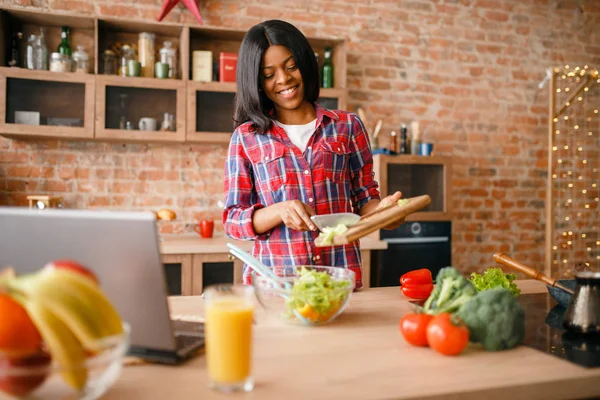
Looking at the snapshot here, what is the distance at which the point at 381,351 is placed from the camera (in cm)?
94

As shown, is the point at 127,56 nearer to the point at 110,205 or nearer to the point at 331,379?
the point at 110,205

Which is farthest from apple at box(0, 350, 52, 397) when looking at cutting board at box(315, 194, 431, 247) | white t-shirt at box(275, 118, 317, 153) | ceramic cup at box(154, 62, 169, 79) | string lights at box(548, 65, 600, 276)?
string lights at box(548, 65, 600, 276)

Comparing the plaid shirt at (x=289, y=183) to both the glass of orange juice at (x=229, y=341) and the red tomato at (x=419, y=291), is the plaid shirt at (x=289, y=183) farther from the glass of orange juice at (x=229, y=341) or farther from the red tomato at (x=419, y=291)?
the glass of orange juice at (x=229, y=341)

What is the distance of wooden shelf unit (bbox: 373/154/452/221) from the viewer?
11.0 ft

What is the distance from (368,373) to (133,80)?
8.99ft

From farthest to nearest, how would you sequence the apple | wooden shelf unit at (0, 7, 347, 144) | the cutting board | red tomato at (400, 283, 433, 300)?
wooden shelf unit at (0, 7, 347, 144), red tomato at (400, 283, 433, 300), the cutting board, the apple

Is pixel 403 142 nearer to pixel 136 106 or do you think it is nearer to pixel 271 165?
pixel 136 106

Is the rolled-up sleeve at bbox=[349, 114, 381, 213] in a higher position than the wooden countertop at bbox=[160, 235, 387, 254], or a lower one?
higher

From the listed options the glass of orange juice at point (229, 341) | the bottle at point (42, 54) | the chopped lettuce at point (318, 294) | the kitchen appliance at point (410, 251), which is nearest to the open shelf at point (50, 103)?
the bottle at point (42, 54)

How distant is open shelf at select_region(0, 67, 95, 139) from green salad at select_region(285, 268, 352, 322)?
2.40 m

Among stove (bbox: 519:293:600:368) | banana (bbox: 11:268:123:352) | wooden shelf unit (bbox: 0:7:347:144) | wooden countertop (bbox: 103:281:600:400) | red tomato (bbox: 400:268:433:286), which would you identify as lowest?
wooden countertop (bbox: 103:281:600:400)

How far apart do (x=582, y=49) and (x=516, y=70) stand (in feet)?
2.29

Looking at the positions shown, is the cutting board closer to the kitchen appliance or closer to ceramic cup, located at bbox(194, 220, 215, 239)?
the kitchen appliance

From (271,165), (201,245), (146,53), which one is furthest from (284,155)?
(146,53)
